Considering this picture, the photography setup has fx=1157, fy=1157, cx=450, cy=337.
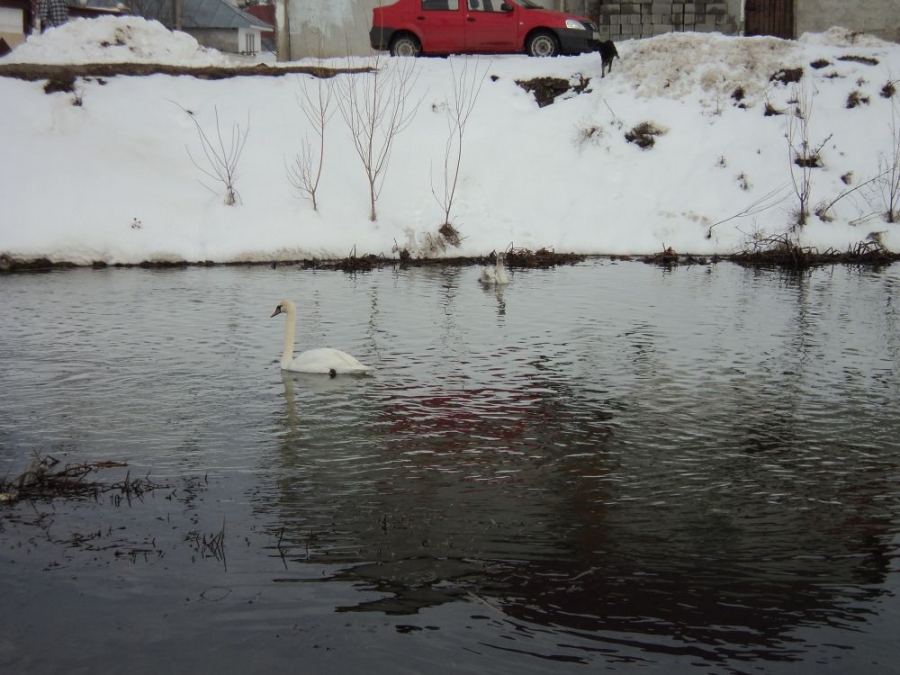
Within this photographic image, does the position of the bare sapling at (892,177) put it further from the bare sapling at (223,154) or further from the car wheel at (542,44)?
the bare sapling at (223,154)

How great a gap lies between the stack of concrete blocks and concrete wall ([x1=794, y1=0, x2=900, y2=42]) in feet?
6.48

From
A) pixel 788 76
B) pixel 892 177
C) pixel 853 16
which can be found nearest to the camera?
pixel 892 177

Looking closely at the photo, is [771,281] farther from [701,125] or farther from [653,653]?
[653,653]

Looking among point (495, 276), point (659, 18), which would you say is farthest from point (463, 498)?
point (659, 18)

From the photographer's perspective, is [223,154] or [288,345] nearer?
[288,345]

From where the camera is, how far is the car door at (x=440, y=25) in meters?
29.7

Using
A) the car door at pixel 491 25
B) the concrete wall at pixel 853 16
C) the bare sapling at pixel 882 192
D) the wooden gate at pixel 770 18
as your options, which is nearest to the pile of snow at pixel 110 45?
the car door at pixel 491 25

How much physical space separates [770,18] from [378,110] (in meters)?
13.2

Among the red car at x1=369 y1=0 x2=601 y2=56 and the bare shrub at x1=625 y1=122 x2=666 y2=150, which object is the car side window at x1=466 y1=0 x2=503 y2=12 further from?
the bare shrub at x1=625 y1=122 x2=666 y2=150

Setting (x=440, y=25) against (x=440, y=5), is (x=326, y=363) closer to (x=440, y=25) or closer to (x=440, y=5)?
(x=440, y=25)

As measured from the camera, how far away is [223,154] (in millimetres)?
23750

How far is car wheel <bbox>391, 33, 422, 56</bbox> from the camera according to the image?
3009cm

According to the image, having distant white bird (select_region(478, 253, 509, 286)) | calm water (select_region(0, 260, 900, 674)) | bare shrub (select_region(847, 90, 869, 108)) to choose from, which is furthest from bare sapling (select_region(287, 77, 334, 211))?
bare shrub (select_region(847, 90, 869, 108))

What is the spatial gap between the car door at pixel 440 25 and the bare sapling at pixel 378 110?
1773 millimetres
